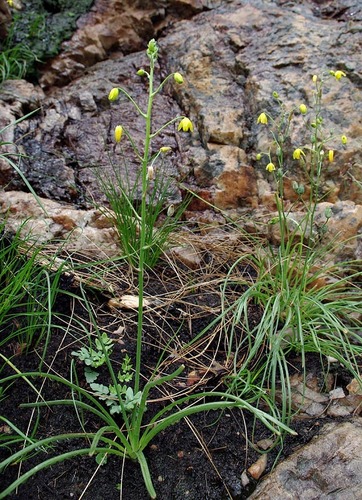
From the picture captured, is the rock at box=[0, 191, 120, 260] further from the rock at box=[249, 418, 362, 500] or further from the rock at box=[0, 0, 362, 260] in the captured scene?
the rock at box=[249, 418, 362, 500]

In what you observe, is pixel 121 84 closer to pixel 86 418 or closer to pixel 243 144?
pixel 243 144

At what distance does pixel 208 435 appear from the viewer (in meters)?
1.83

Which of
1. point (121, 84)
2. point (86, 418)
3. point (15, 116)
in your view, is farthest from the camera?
point (121, 84)

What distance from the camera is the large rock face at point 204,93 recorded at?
281 cm

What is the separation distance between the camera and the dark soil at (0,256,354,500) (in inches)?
64.6

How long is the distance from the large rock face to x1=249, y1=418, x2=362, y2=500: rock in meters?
1.37

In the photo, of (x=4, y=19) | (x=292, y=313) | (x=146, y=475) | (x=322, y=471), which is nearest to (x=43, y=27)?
(x=4, y=19)

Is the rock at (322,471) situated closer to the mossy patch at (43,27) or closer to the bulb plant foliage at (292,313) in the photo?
the bulb plant foliage at (292,313)

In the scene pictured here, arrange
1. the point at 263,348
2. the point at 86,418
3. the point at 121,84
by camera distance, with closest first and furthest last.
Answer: the point at 86,418 → the point at 263,348 → the point at 121,84

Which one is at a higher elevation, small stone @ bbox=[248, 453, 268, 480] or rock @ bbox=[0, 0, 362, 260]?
rock @ bbox=[0, 0, 362, 260]

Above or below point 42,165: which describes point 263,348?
below

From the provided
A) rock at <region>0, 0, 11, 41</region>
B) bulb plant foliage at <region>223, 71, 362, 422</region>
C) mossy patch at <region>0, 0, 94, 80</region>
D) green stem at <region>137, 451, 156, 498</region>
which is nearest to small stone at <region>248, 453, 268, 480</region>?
bulb plant foliage at <region>223, 71, 362, 422</region>

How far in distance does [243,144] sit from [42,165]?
120 centimetres

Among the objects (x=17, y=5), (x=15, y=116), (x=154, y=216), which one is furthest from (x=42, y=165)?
(x=17, y=5)
